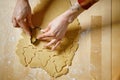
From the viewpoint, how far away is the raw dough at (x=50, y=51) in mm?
988

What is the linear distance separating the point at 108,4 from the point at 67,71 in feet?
1.12

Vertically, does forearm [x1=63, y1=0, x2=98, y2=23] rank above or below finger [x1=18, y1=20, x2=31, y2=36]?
above

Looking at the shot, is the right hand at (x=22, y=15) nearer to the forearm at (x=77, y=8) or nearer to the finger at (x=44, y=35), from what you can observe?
the finger at (x=44, y=35)

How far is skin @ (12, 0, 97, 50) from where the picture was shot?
888 mm

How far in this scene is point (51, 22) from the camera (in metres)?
0.93

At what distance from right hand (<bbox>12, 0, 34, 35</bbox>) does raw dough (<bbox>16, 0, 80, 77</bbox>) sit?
0.05 meters

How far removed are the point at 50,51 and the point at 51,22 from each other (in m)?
0.15

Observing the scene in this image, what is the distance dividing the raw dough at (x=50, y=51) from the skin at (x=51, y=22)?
43 millimetres

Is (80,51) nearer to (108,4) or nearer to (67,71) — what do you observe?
(67,71)

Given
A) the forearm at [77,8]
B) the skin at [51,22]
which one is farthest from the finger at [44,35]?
the forearm at [77,8]

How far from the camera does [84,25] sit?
992 mm

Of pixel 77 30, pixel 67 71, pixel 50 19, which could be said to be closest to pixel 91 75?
pixel 67 71

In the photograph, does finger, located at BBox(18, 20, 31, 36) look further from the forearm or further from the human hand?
the forearm

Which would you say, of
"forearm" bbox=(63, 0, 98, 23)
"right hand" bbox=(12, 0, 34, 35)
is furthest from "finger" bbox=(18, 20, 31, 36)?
"forearm" bbox=(63, 0, 98, 23)
